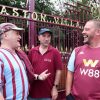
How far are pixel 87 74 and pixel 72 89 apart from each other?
1.14 ft

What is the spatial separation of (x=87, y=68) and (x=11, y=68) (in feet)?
3.06

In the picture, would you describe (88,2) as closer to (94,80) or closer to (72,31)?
(72,31)

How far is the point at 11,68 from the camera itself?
314cm

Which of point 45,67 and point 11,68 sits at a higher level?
point 11,68

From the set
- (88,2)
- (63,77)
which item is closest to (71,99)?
(63,77)

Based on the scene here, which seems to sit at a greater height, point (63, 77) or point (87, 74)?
point (87, 74)

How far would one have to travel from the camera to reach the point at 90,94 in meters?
3.49

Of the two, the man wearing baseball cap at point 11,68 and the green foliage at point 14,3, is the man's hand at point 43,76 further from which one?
the green foliage at point 14,3

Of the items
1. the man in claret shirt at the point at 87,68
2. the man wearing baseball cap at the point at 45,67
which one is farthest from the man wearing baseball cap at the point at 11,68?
the man wearing baseball cap at the point at 45,67

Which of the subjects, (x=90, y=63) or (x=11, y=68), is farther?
(x=90, y=63)

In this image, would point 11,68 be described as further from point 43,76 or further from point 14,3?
point 14,3

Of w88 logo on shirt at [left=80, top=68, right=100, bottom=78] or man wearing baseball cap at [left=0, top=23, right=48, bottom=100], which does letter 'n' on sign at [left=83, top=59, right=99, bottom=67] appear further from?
man wearing baseball cap at [left=0, top=23, right=48, bottom=100]

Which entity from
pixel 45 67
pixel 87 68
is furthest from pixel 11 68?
pixel 45 67

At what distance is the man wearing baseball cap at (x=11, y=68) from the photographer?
3125mm
